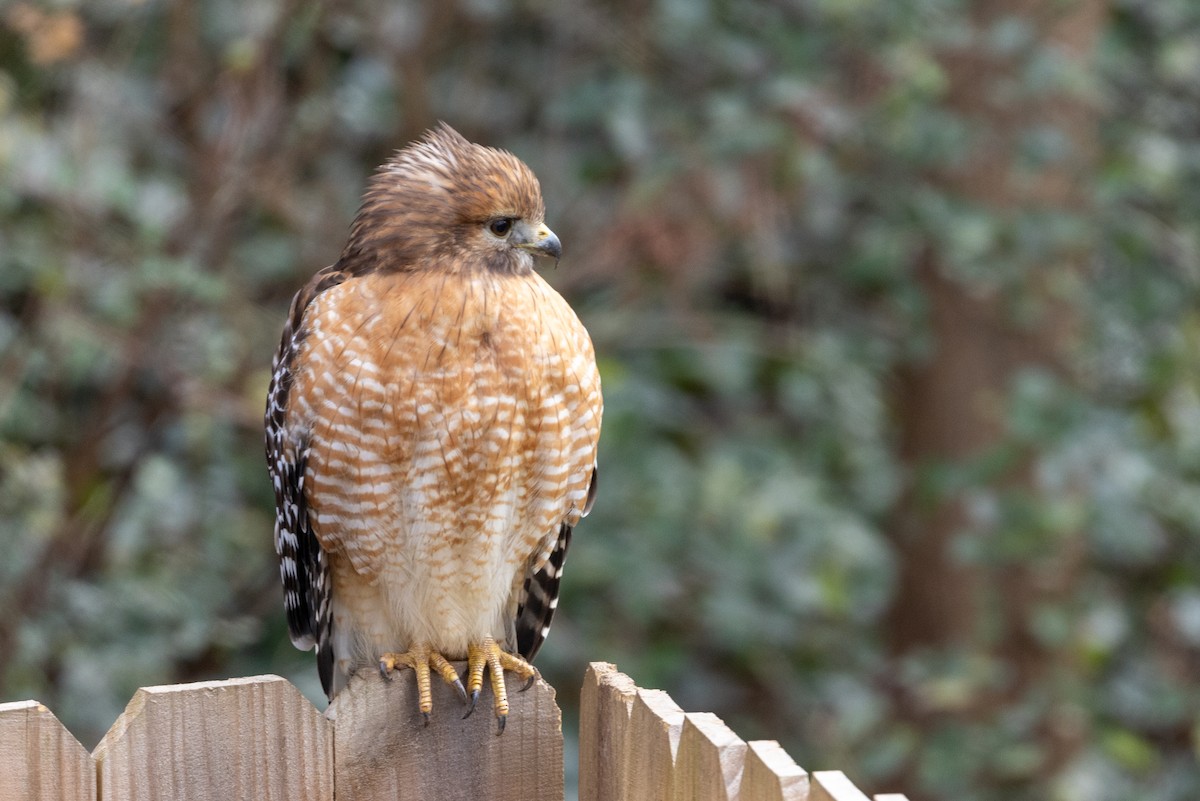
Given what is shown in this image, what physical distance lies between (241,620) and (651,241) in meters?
1.51

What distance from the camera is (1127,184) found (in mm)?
4926

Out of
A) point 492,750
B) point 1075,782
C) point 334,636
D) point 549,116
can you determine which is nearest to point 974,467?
point 1075,782

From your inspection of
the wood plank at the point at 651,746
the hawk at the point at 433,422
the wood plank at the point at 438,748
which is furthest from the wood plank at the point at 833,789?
the hawk at the point at 433,422

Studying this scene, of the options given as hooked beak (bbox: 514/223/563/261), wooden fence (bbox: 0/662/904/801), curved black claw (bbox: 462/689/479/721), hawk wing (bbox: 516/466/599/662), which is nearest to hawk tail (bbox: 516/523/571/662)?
hawk wing (bbox: 516/466/599/662)

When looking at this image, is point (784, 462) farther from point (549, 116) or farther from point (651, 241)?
point (549, 116)

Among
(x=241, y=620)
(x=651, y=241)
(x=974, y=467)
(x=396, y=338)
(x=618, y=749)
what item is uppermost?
(x=651, y=241)

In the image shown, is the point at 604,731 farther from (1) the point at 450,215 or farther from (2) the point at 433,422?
(1) the point at 450,215

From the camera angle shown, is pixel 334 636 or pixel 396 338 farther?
pixel 334 636

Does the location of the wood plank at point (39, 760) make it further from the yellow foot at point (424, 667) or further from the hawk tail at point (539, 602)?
the hawk tail at point (539, 602)

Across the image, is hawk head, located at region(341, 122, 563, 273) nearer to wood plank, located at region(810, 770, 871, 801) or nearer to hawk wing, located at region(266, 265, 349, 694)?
hawk wing, located at region(266, 265, 349, 694)

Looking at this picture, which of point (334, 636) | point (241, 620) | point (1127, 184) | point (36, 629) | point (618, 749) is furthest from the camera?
point (1127, 184)

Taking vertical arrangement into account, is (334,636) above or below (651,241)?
below

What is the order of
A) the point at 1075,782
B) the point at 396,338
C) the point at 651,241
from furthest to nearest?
the point at 1075,782 < the point at 651,241 < the point at 396,338

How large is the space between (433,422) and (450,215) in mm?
397
